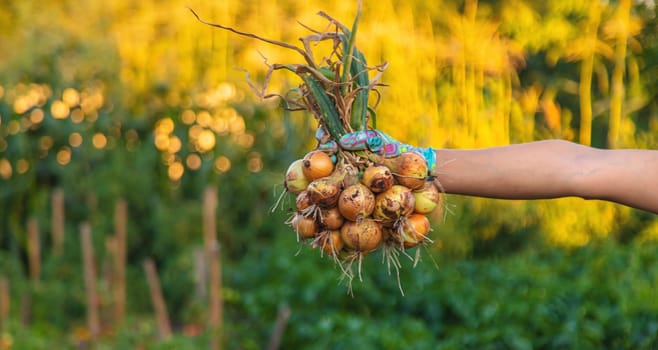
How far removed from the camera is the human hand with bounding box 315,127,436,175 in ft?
6.44

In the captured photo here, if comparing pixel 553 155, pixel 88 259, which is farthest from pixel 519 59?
pixel 553 155

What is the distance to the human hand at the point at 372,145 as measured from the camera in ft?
6.44

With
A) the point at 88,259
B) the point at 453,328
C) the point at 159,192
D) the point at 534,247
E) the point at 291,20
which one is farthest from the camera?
the point at 291,20

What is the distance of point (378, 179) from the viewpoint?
1.93 m

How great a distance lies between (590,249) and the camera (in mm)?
4883

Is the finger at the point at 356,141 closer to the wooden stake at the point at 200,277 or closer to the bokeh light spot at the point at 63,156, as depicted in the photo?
the wooden stake at the point at 200,277

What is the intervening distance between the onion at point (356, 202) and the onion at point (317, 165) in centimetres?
6

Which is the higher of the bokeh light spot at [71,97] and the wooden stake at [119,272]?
the bokeh light spot at [71,97]

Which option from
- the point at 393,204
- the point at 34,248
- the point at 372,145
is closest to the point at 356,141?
the point at 372,145

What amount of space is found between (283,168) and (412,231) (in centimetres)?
403

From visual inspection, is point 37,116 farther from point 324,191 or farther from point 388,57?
point 324,191

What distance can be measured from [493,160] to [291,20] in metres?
5.04

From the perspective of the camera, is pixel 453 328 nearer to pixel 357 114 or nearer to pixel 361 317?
pixel 361 317

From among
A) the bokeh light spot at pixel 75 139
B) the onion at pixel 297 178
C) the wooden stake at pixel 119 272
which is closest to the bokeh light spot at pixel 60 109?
the bokeh light spot at pixel 75 139
